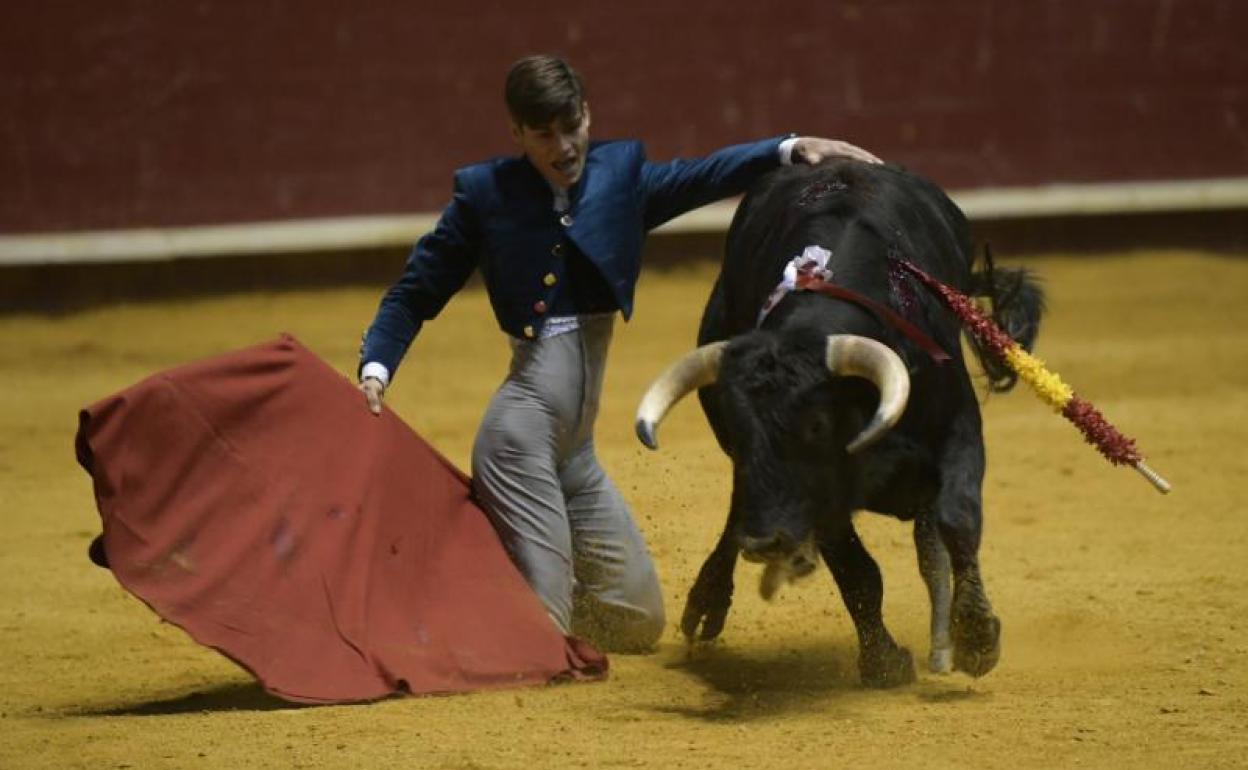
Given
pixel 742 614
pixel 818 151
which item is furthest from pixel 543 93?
pixel 742 614

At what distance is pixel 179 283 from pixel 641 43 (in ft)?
7.05

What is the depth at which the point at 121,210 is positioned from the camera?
8.51m

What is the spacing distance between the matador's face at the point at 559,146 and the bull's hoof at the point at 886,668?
111 cm

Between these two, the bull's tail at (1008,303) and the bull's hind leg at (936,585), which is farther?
the bull's tail at (1008,303)

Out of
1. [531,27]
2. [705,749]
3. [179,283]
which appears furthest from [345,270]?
[705,749]

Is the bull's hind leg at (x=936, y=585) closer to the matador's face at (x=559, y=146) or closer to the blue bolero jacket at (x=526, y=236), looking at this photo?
the blue bolero jacket at (x=526, y=236)

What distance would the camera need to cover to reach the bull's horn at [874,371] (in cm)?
353

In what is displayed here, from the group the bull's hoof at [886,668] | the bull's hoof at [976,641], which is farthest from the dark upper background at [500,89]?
the bull's hoof at [976,641]

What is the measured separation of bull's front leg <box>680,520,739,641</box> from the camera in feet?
14.4

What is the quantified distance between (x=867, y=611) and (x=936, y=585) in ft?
0.57

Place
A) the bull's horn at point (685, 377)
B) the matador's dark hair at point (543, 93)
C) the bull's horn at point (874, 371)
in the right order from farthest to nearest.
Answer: the matador's dark hair at point (543, 93)
the bull's horn at point (685, 377)
the bull's horn at point (874, 371)

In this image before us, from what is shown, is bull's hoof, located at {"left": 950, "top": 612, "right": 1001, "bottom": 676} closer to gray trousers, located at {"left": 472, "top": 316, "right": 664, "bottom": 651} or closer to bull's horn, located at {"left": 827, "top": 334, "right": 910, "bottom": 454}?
bull's horn, located at {"left": 827, "top": 334, "right": 910, "bottom": 454}

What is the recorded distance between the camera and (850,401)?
3.76 meters

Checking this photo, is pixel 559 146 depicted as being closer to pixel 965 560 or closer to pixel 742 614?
pixel 965 560
